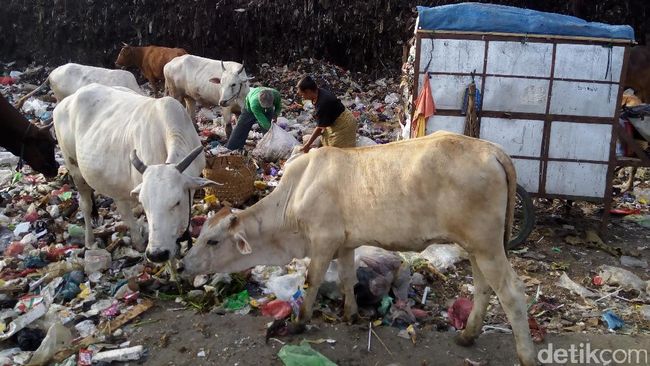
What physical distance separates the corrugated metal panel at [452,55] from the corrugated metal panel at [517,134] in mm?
588

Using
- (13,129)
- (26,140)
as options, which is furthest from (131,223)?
(13,129)

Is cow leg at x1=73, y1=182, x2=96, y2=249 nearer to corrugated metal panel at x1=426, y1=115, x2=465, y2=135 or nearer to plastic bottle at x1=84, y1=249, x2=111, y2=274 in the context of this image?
plastic bottle at x1=84, y1=249, x2=111, y2=274


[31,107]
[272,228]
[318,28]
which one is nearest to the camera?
[272,228]

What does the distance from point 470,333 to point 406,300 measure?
75 centimetres

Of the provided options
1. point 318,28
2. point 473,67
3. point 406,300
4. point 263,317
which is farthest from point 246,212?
point 318,28

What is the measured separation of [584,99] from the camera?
5.92 metres

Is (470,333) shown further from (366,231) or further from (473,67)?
(473,67)

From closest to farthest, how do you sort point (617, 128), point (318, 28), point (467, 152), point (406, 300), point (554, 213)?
point (467, 152) → point (406, 300) → point (617, 128) → point (554, 213) → point (318, 28)

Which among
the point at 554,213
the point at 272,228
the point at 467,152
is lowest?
the point at 554,213

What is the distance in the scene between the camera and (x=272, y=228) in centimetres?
435

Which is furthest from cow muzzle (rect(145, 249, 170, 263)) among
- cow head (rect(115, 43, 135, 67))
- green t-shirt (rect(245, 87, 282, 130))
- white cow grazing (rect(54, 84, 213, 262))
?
cow head (rect(115, 43, 135, 67))

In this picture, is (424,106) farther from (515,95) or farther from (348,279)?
(348,279)

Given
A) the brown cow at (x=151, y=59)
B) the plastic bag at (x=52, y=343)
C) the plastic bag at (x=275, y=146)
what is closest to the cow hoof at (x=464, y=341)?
the plastic bag at (x=52, y=343)

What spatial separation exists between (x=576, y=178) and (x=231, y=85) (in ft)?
20.2
